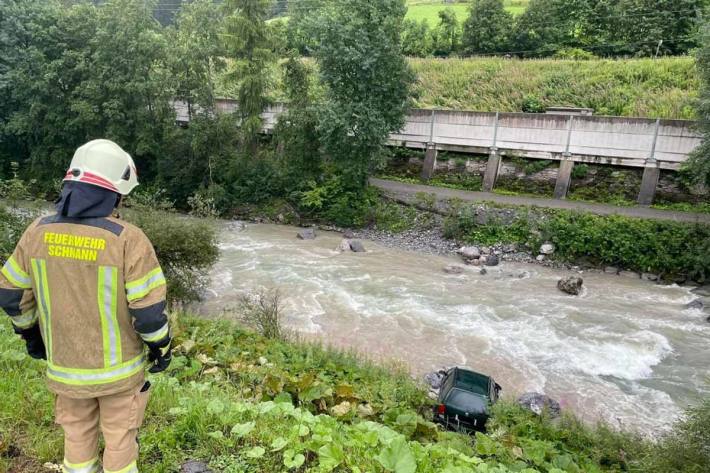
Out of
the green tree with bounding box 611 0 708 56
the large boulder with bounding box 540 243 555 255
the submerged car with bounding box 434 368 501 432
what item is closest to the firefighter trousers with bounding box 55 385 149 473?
the submerged car with bounding box 434 368 501 432

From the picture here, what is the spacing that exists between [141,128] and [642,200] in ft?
81.5

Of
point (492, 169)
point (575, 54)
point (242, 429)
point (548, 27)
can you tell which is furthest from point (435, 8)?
point (242, 429)

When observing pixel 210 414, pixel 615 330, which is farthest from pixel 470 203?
pixel 210 414

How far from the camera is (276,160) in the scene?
1043 inches

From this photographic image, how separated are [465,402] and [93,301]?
24.4ft

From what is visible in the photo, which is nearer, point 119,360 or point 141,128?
point 119,360

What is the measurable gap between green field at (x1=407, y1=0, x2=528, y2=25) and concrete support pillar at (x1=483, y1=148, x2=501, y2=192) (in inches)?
960

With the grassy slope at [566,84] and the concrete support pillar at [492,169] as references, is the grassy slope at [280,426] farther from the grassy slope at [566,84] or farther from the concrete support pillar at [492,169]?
the grassy slope at [566,84]

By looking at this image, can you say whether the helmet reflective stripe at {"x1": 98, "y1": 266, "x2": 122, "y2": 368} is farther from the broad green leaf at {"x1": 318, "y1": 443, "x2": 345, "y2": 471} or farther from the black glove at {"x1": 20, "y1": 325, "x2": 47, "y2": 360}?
the broad green leaf at {"x1": 318, "y1": 443, "x2": 345, "y2": 471}

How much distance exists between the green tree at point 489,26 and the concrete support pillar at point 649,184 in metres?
19.3

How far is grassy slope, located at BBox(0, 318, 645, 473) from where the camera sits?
13.0ft

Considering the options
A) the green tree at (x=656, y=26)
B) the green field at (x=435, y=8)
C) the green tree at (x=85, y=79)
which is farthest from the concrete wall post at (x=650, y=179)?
the green field at (x=435, y=8)

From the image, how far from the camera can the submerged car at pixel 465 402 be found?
8625mm

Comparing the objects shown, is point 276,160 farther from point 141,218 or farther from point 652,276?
point 652,276
